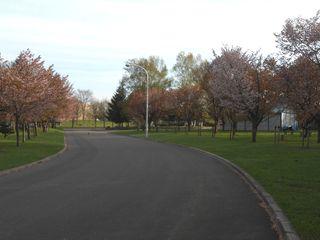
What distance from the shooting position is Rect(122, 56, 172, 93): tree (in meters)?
95.6

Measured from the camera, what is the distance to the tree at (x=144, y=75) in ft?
314

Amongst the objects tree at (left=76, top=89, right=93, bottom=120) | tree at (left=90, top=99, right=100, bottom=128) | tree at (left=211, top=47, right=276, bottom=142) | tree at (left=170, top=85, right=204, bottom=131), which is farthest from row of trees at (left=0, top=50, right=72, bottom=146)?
tree at (left=76, top=89, right=93, bottom=120)

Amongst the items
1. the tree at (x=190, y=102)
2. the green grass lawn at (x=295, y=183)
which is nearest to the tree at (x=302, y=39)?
the green grass lawn at (x=295, y=183)

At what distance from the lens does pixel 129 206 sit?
1082 centimetres

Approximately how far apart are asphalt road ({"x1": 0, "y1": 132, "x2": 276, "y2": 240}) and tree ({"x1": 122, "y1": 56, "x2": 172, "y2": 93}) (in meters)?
77.4

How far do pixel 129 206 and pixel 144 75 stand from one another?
86.7 metres

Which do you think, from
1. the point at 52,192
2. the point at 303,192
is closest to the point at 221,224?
the point at 303,192

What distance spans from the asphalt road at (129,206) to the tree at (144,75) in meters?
77.4

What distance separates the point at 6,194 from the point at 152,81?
3278 inches

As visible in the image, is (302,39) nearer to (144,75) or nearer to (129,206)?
(129,206)

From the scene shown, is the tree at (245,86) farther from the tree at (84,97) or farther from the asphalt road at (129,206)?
the tree at (84,97)

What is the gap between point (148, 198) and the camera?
39.2 ft

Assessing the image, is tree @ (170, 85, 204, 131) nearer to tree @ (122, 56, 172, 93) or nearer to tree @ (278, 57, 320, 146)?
tree @ (122, 56, 172, 93)

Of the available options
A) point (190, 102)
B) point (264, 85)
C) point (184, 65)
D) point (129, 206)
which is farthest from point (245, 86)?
point (184, 65)
